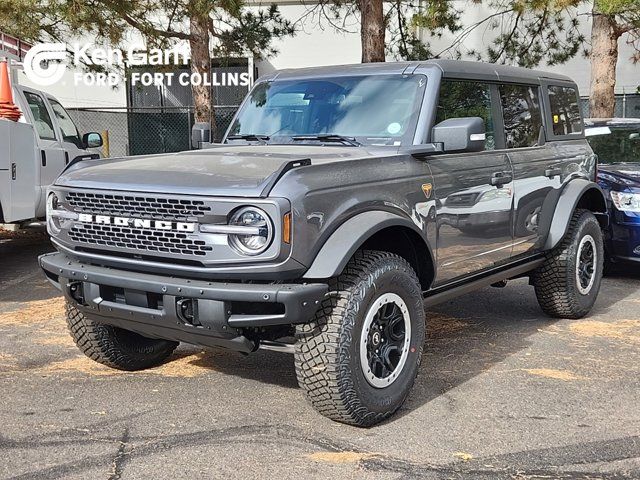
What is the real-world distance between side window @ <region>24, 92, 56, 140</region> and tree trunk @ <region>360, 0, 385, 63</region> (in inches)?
200

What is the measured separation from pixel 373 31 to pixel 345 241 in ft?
29.7

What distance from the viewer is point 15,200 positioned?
292 inches

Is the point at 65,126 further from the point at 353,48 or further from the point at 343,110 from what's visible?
the point at 353,48

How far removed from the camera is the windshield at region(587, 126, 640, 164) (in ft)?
28.1

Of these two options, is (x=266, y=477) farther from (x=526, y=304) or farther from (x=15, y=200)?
(x=15, y=200)

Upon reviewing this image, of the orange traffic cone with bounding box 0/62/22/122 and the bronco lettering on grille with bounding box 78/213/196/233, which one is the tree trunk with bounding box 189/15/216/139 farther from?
the bronco lettering on grille with bounding box 78/213/196/233

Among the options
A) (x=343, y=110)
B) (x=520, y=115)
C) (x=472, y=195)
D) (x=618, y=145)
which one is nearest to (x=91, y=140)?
(x=343, y=110)

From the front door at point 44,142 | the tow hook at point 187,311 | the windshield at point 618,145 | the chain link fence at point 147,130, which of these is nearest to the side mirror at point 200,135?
the tow hook at point 187,311

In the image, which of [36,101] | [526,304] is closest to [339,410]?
[526,304]

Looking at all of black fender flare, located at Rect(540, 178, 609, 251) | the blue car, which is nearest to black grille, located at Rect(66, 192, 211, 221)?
black fender flare, located at Rect(540, 178, 609, 251)

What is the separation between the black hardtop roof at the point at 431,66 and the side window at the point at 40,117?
448 centimetres

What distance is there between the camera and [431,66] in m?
4.97

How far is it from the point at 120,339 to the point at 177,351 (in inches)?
27.7

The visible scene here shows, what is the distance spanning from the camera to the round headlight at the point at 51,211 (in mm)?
4355
